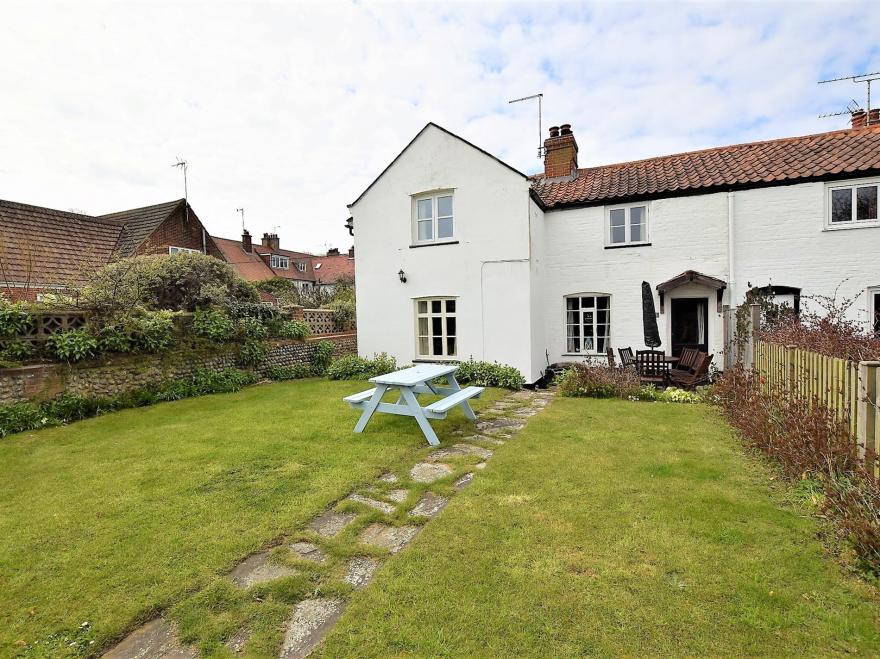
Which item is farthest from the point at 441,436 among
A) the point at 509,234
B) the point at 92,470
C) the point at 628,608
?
the point at 509,234

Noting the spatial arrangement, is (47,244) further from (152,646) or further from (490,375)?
(152,646)

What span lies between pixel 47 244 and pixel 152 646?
19336 mm

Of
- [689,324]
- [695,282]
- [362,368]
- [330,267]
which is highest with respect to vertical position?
[330,267]

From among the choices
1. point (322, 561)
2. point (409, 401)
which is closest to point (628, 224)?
point (409, 401)

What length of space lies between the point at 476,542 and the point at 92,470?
538cm

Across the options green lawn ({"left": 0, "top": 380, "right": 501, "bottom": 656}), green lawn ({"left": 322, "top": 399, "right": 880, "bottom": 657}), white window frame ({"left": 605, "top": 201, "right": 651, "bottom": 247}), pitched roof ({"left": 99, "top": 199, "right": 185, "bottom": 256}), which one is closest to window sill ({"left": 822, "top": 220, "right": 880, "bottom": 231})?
white window frame ({"left": 605, "top": 201, "right": 651, "bottom": 247})

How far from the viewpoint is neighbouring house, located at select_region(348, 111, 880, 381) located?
35.9 ft

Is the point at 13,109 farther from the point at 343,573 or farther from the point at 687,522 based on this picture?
the point at 687,522

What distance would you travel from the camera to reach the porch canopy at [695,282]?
37.7 ft

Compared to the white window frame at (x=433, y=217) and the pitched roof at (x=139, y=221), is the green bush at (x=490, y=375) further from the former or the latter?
the pitched roof at (x=139, y=221)

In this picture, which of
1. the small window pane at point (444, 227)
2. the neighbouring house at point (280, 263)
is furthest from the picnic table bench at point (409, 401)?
the neighbouring house at point (280, 263)

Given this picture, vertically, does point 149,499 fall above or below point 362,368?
below

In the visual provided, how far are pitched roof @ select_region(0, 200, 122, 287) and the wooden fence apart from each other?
17.8m

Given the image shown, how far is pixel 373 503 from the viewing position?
4.54 meters
